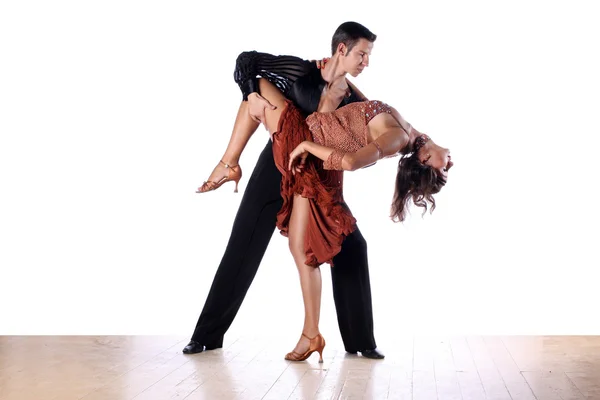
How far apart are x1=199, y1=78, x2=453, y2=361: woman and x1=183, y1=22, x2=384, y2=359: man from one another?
10 centimetres

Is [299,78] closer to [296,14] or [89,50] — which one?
[296,14]

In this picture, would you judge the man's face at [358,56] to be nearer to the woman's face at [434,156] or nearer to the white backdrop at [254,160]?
the woman's face at [434,156]

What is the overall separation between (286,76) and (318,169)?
456 mm

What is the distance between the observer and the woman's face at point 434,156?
3.95 m

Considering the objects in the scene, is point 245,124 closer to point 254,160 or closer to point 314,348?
point 314,348

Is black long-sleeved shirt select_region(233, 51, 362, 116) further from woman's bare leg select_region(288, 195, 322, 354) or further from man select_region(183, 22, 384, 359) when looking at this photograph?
woman's bare leg select_region(288, 195, 322, 354)

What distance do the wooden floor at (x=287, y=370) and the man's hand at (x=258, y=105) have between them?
1054 mm

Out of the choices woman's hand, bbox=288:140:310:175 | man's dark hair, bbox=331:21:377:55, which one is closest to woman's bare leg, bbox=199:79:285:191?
woman's hand, bbox=288:140:310:175

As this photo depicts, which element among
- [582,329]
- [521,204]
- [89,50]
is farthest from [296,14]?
[582,329]

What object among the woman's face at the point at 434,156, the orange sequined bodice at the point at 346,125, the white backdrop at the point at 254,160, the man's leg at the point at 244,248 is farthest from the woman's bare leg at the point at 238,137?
the white backdrop at the point at 254,160

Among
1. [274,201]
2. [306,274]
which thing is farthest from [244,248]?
[306,274]

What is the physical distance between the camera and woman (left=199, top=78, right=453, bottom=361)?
12.6 feet

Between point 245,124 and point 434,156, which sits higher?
point 245,124

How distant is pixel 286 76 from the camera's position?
13.3 feet
